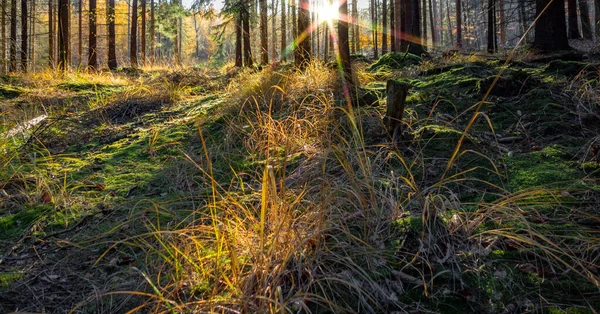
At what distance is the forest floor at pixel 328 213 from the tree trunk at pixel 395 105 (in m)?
0.10

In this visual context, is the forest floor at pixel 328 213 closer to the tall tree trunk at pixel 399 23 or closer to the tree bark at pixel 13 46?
the tree bark at pixel 13 46

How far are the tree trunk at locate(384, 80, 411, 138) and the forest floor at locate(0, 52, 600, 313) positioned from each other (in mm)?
95

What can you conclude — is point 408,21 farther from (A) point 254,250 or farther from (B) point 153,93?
(A) point 254,250

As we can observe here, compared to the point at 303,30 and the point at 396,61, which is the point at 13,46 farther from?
the point at 396,61

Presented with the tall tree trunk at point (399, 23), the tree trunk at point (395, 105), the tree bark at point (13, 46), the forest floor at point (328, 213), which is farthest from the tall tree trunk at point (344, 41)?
the tall tree trunk at point (399, 23)

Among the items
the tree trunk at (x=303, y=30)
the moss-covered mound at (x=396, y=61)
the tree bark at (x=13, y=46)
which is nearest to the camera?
the tree trunk at (x=303, y=30)

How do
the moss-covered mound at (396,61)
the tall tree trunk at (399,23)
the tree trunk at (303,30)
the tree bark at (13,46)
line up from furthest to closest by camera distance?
the tall tree trunk at (399,23) → the tree bark at (13,46) → the moss-covered mound at (396,61) → the tree trunk at (303,30)

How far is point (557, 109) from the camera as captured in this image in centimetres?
326

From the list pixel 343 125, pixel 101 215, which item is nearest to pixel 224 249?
pixel 101 215

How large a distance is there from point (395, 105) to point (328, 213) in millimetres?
1285

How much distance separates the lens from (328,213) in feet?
6.61

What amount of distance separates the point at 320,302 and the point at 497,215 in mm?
990

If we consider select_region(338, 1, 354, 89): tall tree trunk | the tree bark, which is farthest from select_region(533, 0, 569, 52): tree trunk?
the tree bark

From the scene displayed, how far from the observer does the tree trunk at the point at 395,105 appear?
289 cm
